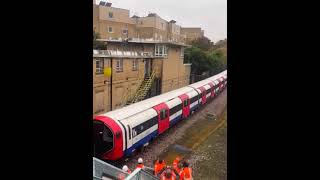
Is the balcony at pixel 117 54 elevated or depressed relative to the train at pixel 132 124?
elevated

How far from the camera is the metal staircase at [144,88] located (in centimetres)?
1258

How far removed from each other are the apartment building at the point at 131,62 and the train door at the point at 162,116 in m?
2.63

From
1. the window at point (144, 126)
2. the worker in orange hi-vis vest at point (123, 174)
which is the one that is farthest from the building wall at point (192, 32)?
the worker in orange hi-vis vest at point (123, 174)

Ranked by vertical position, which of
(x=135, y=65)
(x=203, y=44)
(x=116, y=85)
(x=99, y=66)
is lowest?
(x=116, y=85)

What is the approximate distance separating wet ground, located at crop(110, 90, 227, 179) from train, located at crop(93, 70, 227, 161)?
1.25 ft

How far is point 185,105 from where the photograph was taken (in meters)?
11.2

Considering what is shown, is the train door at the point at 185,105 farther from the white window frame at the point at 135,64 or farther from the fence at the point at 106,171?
the fence at the point at 106,171

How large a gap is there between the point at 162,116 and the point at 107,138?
252 centimetres

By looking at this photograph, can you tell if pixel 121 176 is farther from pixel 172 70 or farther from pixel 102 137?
pixel 172 70

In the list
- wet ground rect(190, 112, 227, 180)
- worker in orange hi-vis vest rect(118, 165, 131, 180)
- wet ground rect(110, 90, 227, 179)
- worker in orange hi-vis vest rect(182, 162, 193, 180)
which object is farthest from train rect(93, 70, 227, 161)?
worker in orange hi-vis vest rect(182, 162, 193, 180)

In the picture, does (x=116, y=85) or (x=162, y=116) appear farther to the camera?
(x=116, y=85)

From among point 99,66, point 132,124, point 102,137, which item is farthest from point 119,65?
point 102,137
